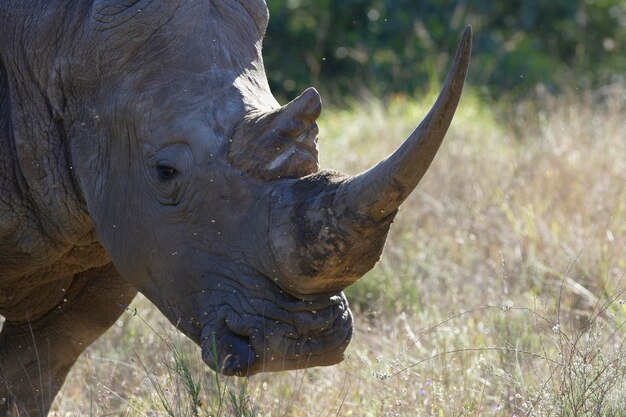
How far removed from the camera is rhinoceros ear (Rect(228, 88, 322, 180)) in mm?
4594

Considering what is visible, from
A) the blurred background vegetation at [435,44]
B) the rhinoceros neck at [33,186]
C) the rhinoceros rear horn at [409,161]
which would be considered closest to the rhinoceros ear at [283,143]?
the rhinoceros rear horn at [409,161]

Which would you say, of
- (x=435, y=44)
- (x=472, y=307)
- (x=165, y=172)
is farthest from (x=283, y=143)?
(x=435, y=44)

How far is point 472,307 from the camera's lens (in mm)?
7035

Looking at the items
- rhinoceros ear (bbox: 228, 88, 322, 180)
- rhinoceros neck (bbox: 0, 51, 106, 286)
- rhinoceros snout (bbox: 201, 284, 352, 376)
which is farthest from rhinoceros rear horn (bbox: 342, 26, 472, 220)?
rhinoceros neck (bbox: 0, 51, 106, 286)

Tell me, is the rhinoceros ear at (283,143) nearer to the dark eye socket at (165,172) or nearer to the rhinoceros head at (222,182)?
the rhinoceros head at (222,182)

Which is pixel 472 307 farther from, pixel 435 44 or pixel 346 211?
pixel 435 44

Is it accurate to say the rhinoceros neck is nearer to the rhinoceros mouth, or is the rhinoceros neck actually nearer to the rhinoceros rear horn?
the rhinoceros mouth

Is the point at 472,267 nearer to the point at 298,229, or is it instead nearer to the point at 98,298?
the point at 98,298

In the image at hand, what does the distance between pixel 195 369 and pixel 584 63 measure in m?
10.3

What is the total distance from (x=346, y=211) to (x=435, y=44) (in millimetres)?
10247

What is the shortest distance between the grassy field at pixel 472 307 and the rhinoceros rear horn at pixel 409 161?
0.99m

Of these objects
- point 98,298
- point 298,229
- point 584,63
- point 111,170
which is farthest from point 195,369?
point 584,63

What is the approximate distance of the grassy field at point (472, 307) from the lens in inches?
207

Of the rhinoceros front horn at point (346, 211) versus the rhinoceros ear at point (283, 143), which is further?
the rhinoceros ear at point (283, 143)
